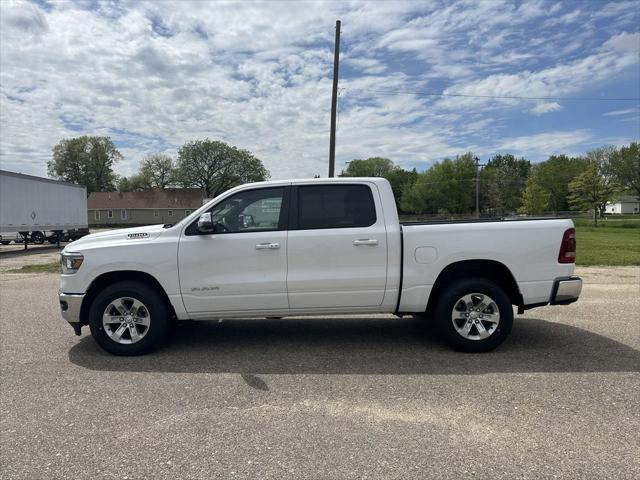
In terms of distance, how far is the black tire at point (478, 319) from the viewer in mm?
4988

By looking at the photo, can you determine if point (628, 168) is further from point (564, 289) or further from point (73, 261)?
point (73, 261)

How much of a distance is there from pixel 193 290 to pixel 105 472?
2317 mm

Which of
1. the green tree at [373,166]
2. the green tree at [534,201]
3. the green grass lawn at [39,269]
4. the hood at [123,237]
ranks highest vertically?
the green tree at [373,166]

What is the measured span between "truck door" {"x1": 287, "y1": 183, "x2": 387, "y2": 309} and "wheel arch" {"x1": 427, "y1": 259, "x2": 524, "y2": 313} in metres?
0.66

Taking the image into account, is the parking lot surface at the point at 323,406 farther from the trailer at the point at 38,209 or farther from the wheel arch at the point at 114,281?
the trailer at the point at 38,209

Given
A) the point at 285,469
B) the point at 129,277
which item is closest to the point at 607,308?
the point at 285,469

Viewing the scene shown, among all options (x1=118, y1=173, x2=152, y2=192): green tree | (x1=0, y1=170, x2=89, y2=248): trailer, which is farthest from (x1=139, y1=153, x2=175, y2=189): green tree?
(x1=0, y1=170, x2=89, y2=248): trailer

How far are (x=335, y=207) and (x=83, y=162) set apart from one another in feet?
296

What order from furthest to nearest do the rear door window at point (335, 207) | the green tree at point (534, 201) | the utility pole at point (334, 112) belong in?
1. the green tree at point (534, 201)
2. the utility pole at point (334, 112)
3. the rear door window at point (335, 207)

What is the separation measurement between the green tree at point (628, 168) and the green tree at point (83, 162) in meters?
83.5

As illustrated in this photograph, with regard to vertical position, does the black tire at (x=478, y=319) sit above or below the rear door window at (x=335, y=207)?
below

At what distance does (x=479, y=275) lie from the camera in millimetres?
5270

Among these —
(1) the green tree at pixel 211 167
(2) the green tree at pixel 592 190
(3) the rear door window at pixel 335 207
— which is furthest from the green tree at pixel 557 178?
(3) the rear door window at pixel 335 207

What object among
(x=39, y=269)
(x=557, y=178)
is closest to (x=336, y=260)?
(x=39, y=269)
